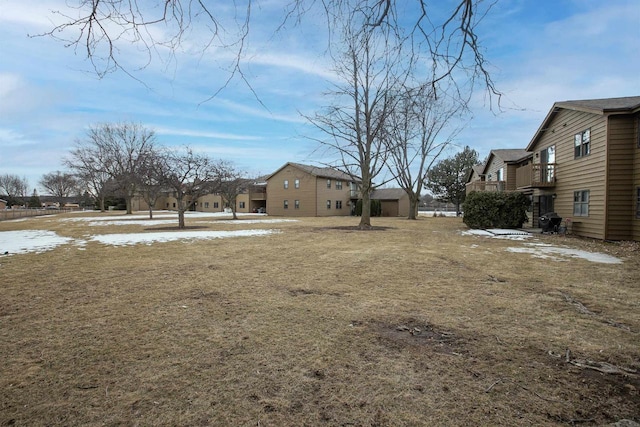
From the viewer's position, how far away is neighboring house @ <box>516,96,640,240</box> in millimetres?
12609

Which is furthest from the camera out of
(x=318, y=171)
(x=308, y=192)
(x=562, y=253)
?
(x=318, y=171)

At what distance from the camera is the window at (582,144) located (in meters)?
14.5

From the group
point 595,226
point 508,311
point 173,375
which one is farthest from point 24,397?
point 595,226

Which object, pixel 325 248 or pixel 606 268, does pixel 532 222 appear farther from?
pixel 325 248

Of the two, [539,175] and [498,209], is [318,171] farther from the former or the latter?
[539,175]

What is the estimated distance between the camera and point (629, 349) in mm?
3418

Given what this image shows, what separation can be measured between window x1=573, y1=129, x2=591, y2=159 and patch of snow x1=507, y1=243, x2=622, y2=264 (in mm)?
5956

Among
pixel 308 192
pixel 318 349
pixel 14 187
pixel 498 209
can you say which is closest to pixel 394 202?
pixel 308 192

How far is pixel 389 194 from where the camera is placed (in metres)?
46.8

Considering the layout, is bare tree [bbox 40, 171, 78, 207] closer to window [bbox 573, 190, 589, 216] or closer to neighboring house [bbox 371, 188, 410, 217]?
neighboring house [bbox 371, 188, 410, 217]

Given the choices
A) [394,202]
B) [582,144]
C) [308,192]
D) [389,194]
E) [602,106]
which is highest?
[602,106]

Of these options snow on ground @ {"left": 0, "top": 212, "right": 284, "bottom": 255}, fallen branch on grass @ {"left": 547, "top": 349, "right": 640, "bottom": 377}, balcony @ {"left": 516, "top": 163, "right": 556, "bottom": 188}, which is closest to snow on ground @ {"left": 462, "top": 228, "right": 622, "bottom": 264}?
balcony @ {"left": 516, "top": 163, "right": 556, "bottom": 188}

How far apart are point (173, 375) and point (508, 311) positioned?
421cm

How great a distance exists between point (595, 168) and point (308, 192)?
31.1m
